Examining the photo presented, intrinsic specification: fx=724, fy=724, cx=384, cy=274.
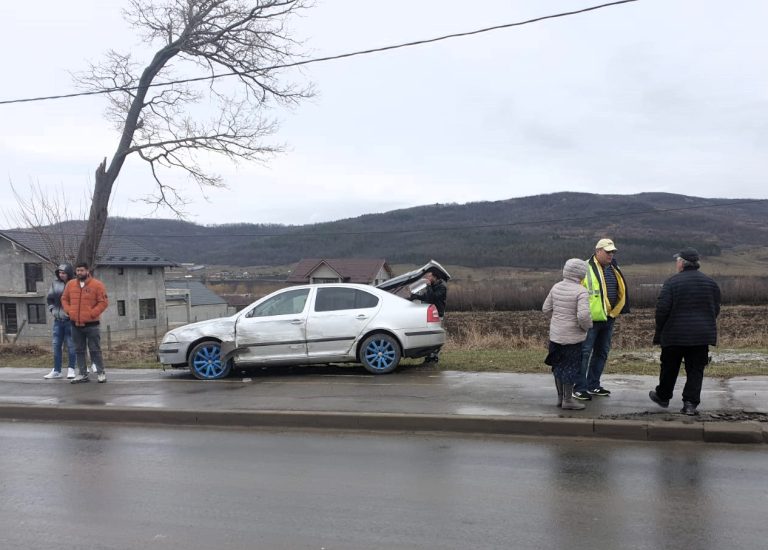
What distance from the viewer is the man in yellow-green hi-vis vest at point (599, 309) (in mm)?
8281

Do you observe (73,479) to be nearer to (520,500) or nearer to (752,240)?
(520,500)

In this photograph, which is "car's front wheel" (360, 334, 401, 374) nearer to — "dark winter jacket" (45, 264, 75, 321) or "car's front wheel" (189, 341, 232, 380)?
"car's front wheel" (189, 341, 232, 380)

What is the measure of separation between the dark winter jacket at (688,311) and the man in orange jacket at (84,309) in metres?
7.82

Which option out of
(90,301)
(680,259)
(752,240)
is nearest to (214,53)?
(90,301)

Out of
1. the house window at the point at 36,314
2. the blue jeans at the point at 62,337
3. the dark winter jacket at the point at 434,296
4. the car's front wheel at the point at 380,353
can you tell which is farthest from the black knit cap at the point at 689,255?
the house window at the point at 36,314

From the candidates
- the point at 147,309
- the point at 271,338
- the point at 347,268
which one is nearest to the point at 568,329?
the point at 271,338

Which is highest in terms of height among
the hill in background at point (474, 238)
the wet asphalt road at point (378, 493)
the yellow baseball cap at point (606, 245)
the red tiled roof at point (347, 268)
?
the hill in background at point (474, 238)

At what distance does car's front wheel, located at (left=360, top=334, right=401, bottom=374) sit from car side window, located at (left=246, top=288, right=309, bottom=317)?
116 cm

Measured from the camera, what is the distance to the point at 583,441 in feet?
22.7

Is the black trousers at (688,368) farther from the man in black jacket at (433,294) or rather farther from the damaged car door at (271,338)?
the damaged car door at (271,338)

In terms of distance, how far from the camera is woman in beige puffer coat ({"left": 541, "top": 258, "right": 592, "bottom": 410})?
7.75 m

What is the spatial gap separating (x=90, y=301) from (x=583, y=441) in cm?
750

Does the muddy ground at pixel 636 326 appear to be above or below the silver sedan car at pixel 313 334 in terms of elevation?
below

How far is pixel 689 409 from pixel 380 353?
15.7ft
